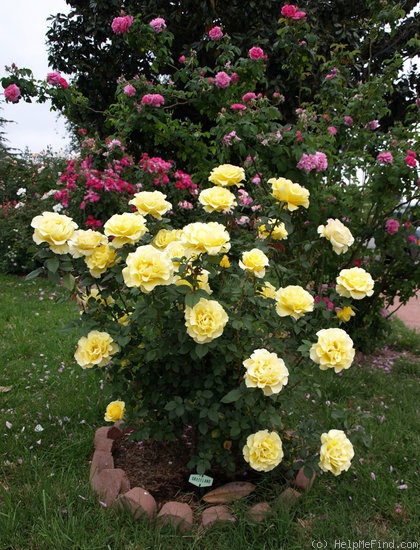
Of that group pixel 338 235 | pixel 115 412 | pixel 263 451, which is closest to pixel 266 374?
pixel 263 451

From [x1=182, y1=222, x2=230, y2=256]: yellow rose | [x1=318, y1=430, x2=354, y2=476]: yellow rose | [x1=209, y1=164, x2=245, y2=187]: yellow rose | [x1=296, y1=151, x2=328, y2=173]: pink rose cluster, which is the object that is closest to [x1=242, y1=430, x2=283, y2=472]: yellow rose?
[x1=318, y1=430, x2=354, y2=476]: yellow rose

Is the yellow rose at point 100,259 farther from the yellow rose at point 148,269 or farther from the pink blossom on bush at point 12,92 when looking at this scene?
the pink blossom on bush at point 12,92

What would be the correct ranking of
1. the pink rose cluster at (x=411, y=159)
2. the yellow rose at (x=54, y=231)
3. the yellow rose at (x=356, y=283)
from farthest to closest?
1. the pink rose cluster at (x=411, y=159)
2. the yellow rose at (x=356, y=283)
3. the yellow rose at (x=54, y=231)

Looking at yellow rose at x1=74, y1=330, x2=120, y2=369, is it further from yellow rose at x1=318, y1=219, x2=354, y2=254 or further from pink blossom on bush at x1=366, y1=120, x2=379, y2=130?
pink blossom on bush at x1=366, y1=120, x2=379, y2=130

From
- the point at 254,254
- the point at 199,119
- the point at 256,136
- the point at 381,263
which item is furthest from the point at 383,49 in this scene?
the point at 254,254

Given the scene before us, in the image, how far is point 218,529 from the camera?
67.3 inches

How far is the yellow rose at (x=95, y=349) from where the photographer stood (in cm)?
167

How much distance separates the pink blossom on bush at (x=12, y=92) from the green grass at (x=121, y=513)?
170 cm

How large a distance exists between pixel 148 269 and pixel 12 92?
89.0 inches

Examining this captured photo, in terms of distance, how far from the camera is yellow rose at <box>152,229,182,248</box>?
1.77 metres

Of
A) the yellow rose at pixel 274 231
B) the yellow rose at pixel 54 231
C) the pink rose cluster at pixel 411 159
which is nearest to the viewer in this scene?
the yellow rose at pixel 54 231

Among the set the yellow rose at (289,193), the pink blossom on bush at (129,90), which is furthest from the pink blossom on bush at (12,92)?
the yellow rose at (289,193)

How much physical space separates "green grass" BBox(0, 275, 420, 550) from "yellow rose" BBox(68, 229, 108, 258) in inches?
36.6

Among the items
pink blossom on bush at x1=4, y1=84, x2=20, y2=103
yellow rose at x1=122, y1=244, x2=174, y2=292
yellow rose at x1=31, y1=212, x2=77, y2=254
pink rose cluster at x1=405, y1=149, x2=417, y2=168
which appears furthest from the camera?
pink blossom on bush at x1=4, y1=84, x2=20, y2=103
